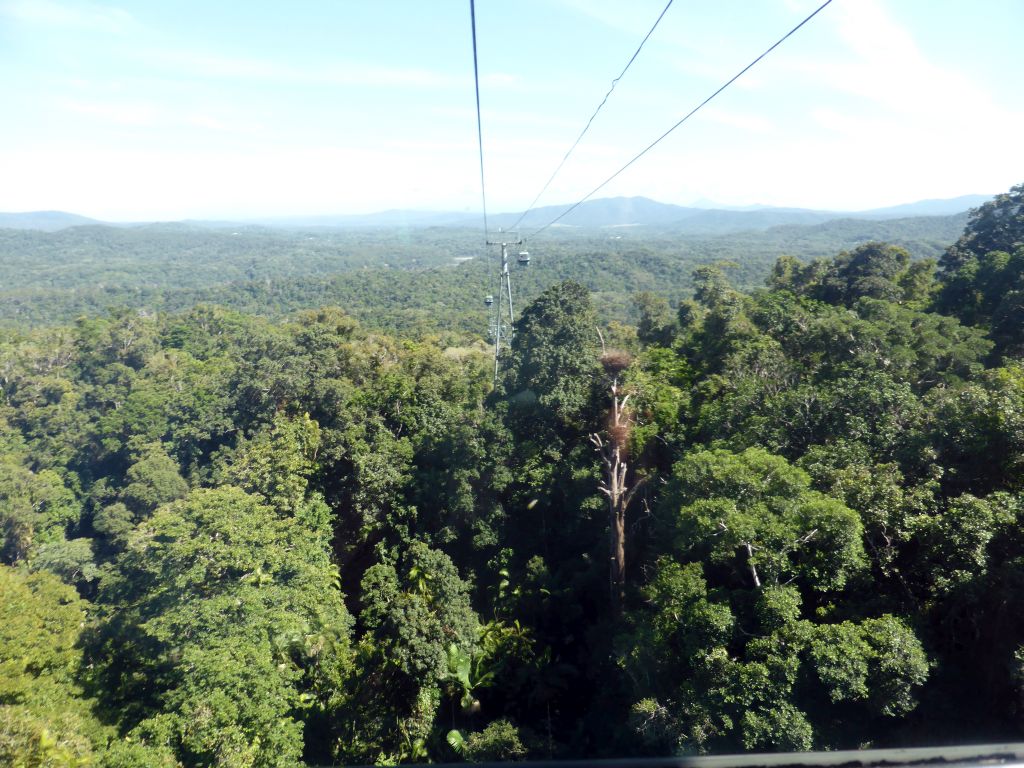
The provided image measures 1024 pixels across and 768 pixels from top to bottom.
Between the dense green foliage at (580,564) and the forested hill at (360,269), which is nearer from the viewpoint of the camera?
the dense green foliage at (580,564)

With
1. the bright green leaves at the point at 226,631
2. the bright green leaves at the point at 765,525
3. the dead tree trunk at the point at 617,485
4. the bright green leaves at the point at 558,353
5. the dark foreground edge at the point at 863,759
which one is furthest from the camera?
the bright green leaves at the point at 558,353

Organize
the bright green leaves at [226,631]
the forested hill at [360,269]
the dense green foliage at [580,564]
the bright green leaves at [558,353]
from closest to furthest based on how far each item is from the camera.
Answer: the dense green foliage at [580,564]
the bright green leaves at [226,631]
the bright green leaves at [558,353]
the forested hill at [360,269]

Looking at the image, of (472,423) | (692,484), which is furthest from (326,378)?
(692,484)

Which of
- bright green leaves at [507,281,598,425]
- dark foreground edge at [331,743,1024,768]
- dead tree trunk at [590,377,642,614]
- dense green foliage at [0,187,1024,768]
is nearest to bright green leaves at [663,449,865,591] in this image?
dense green foliage at [0,187,1024,768]

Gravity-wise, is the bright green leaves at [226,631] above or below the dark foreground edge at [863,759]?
below

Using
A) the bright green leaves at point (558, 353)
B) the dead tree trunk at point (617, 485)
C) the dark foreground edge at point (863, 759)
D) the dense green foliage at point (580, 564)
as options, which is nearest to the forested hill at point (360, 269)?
the bright green leaves at point (558, 353)

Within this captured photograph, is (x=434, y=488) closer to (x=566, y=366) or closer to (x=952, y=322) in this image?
(x=566, y=366)

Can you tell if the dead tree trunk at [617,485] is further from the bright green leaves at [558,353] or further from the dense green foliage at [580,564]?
the bright green leaves at [558,353]
